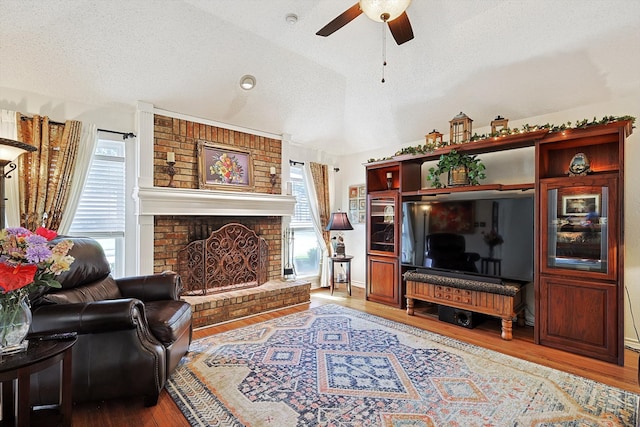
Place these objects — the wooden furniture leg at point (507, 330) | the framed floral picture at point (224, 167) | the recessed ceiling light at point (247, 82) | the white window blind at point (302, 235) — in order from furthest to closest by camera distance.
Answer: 1. the white window blind at point (302, 235)
2. the framed floral picture at point (224, 167)
3. the recessed ceiling light at point (247, 82)
4. the wooden furniture leg at point (507, 330)

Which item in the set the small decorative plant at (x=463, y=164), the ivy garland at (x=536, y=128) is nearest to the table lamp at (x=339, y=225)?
the ivy garland at (x=536, y=128)

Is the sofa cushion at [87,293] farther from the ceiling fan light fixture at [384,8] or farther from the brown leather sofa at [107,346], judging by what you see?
the ceiling fan light fixture at [384,8]

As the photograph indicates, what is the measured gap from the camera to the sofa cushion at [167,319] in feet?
7.59

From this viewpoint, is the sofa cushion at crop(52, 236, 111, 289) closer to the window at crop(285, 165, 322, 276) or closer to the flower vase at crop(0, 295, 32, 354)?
the flower vase at crop(0, 295, 32, 354)

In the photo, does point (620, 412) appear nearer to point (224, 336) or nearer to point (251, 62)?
point (224, 336)

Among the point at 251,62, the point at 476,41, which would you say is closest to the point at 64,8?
the point at 251,62

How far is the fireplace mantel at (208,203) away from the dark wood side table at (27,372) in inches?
81.1

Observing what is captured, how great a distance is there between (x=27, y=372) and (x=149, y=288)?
56.8 inches

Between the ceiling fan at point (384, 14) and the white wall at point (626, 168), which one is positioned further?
the white wall at point (626, 168)

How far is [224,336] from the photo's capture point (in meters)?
3.36

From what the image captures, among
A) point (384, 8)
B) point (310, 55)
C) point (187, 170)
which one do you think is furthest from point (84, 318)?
point (310, 55)

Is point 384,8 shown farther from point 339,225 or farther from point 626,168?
point 339,225

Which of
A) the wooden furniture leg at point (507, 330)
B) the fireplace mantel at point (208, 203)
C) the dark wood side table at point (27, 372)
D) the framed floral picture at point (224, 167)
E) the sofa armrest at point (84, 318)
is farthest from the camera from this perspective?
the framed floral picture at point (224, 167)

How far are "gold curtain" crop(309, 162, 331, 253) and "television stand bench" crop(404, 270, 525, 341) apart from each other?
1.82 m
